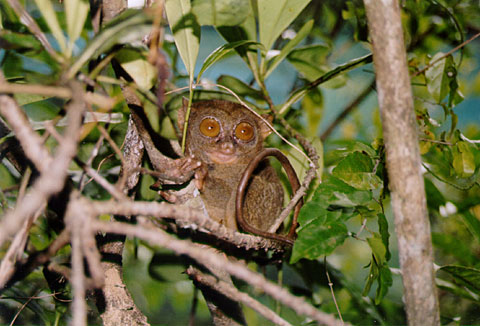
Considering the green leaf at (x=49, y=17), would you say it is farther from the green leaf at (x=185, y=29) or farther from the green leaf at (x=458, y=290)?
the green leaf at (x=458, y=290)

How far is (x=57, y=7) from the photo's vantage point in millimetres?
2256

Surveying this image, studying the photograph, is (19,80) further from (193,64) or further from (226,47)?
(226,47)

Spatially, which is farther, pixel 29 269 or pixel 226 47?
pixel 226 47

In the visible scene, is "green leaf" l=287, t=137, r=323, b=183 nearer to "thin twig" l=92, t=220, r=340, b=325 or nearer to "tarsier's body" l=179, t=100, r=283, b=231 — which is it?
"tarsier's body" l=179, t=100, r=283, b=231

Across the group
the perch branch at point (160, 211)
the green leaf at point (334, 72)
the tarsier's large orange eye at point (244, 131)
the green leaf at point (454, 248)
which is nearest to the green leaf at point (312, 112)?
the tarsier's large orange eye at point (244, 131)

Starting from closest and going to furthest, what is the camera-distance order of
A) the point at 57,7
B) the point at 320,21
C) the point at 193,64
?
the point at 193,64, the point at 57,7, the point at 320,21

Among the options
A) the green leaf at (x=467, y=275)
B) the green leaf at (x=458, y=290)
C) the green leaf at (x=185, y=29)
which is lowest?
the green leaf at (x=458, y=290)

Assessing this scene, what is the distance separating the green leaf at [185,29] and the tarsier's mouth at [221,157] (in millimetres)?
838

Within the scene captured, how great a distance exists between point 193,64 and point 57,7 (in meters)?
1.33

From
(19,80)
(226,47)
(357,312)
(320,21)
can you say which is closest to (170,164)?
(226,47)

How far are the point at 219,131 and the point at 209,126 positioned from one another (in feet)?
0.23

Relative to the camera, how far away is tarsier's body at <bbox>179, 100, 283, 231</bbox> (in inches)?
81.3

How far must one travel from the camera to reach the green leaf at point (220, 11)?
1.50 meters

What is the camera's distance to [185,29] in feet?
4.82
